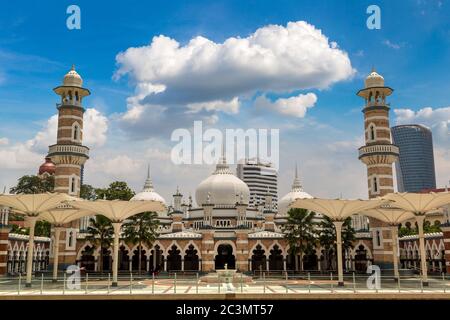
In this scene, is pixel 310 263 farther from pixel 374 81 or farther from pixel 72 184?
pixel 72 184

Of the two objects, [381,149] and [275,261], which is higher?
[381,149]

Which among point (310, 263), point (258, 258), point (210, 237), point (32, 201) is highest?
point (32, 201)

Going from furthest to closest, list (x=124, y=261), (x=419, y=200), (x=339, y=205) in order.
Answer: (x=124, y=261) → (x=339, y=205) → (x=419, y=200)

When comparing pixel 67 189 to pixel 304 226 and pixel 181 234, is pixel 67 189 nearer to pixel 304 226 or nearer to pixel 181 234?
pixel 181 234

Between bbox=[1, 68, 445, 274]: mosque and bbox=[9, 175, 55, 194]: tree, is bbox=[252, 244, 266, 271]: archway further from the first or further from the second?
bbox=[9, 175, 55, 194]: tree

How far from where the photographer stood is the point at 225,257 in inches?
2370

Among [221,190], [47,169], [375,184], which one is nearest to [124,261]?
[221,190]

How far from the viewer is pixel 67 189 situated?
52188mm

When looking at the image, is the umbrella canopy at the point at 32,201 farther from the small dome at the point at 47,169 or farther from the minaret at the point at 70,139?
the small dome at the point at 47,169

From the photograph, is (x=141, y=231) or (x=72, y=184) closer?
(x=141, y=231)

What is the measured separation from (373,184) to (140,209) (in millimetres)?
28330

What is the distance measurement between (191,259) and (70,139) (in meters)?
21.7

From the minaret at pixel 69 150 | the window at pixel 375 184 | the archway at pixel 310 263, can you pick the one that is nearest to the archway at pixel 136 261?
the minaret at pixel 69 150
